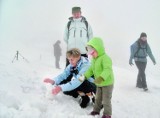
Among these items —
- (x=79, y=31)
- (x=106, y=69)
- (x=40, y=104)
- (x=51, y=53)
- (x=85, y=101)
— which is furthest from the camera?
(x=51, y=53)

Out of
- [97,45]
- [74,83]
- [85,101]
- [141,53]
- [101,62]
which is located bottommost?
[85,101]

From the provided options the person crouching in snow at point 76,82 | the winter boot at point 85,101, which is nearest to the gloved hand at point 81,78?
the person crouching in snow at point 76,82

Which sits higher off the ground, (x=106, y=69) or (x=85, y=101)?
(x=106, y=69)

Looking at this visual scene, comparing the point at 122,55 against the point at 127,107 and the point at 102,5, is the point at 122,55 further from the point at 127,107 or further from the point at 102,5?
the point at 127,107

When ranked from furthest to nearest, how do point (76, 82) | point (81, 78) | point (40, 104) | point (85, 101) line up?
point (85, 101)
point (76, 82)
point (81, 78)
point (40, 104)

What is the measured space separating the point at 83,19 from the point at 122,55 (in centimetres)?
4125

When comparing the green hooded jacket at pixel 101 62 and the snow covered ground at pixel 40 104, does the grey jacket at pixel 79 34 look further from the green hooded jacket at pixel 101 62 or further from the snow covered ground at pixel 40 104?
the green hooded jacket at pixel 101 62

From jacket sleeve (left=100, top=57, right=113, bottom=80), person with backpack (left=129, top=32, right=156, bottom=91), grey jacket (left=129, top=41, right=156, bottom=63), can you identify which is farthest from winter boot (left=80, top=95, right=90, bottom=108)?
grey jacket (left=129, top=41, right=156, bottom=63)

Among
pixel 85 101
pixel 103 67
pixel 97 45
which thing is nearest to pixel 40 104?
pixel 85 101

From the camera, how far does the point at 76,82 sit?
4.82m

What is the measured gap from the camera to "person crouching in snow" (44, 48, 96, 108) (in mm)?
4824

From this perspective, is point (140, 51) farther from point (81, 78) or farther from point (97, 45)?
point (97, 45)

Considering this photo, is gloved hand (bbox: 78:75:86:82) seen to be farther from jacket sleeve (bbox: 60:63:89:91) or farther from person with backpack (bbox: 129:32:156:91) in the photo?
person with backpack (bbox: 129:32:156:91)

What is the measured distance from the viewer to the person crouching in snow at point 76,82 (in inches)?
190
